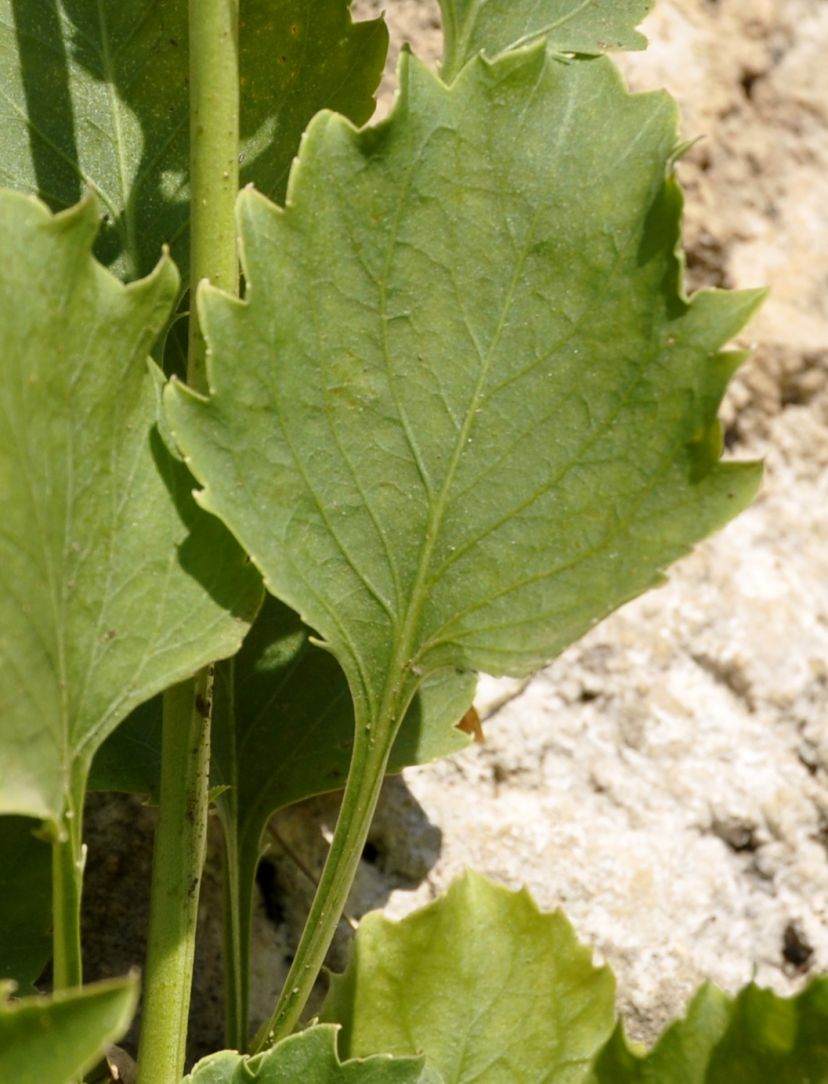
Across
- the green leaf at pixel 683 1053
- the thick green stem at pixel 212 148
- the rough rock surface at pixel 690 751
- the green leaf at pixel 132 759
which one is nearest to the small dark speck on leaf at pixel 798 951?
the rough rock surface at pixel 690 751

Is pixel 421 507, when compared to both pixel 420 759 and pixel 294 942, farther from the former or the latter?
pixel 294 942

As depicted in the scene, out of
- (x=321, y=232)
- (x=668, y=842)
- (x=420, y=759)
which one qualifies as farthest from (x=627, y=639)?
(x=321, y=232)

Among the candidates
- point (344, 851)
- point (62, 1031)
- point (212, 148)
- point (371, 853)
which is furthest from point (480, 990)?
point (212, 148)

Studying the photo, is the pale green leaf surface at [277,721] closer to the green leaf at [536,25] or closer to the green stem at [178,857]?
the green stem at [178,857]

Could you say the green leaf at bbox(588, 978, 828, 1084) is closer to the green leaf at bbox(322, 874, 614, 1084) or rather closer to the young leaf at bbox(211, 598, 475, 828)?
the green leaf at bbox(322, 874, 614, 1084)

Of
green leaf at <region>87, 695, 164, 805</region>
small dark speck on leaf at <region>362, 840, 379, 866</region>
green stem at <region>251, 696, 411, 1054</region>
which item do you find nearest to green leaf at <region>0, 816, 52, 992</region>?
green leaf at <region>87, 695, 164, 805</region>

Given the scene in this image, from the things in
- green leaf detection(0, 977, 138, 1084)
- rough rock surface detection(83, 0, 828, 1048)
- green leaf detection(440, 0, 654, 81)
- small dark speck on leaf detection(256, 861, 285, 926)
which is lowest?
rough rock surface detection(83, 0, 828, 1048)
